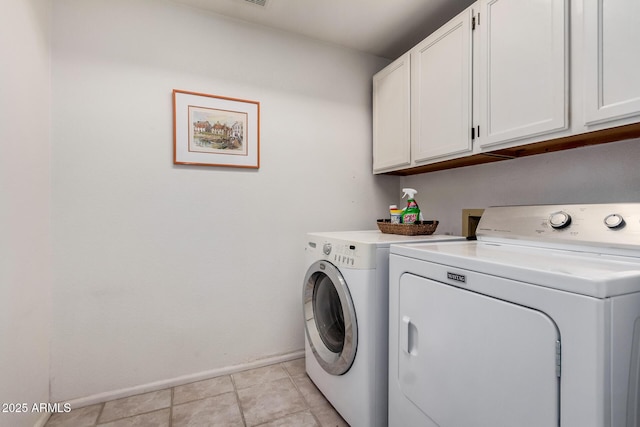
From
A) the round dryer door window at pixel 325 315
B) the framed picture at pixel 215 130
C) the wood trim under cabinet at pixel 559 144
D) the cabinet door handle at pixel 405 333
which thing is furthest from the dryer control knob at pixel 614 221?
the framed picture at pixel 215 130

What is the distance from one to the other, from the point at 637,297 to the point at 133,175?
82.3 inches

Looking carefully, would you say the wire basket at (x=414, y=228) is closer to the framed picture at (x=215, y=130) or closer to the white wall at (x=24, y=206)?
the framed picture at (x=215, y=130)

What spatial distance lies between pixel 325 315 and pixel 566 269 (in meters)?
1.25

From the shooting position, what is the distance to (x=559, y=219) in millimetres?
1098

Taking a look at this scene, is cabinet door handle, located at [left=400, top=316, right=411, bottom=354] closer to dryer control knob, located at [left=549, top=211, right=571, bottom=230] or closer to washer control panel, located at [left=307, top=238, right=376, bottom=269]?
washer control panel, located at [left=307, top=238, right=376, bottom=269]

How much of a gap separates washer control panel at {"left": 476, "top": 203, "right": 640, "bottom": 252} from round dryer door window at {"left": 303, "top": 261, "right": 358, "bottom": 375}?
78 cm

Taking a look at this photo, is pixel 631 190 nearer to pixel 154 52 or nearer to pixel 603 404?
pixel 603 404

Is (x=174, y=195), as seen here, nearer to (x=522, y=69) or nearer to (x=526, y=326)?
(x=526, y=326)

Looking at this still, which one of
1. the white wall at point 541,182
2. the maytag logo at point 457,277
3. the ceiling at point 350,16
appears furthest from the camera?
the ceiling at point 350,16

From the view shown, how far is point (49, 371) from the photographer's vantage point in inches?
59.1

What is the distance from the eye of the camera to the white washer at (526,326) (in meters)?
0.63

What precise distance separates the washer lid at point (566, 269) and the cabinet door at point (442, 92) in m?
0.73

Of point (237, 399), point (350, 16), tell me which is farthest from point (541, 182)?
point (237, 399)

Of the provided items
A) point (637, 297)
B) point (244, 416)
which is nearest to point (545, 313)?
point (637, 297)
